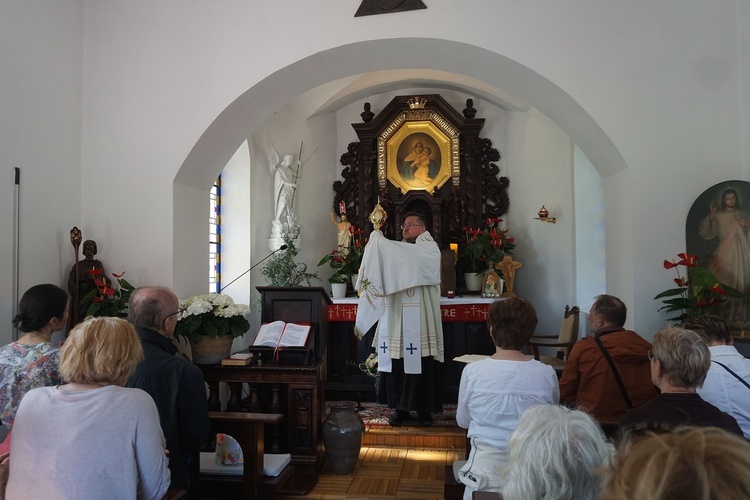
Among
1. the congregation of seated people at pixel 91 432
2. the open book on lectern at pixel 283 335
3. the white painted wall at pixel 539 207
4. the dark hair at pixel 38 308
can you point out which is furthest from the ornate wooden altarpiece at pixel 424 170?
the congregation of seated people at pixel 91 432

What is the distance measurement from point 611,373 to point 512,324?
2.96 feet

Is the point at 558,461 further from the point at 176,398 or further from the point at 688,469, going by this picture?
the point at 176,398

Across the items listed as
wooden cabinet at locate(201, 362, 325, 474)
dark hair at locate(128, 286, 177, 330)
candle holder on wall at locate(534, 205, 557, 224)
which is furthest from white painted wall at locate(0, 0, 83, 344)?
candle holder on wall at locate(534, 205, 557, 224)

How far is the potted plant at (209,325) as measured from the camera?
15.3 feet

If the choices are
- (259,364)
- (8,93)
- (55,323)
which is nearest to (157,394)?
(55,323)

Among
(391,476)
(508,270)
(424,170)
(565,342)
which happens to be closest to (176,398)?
(391,476)

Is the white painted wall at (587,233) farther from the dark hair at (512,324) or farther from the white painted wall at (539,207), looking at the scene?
the dark hair at (512,324)

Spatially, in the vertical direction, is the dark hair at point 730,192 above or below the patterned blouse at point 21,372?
above

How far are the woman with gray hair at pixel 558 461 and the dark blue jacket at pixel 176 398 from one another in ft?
5.68

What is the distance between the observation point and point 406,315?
598 centimetres

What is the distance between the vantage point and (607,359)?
10.8 ft

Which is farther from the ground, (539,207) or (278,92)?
(278,92)

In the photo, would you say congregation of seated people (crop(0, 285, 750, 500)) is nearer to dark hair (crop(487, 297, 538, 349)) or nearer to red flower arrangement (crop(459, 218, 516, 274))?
dark hair (crop(487, 297, 538, 349))

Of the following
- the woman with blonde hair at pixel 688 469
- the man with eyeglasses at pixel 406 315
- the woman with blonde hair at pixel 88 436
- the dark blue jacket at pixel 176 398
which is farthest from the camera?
the man with eyeglasses at pixel 406 315
